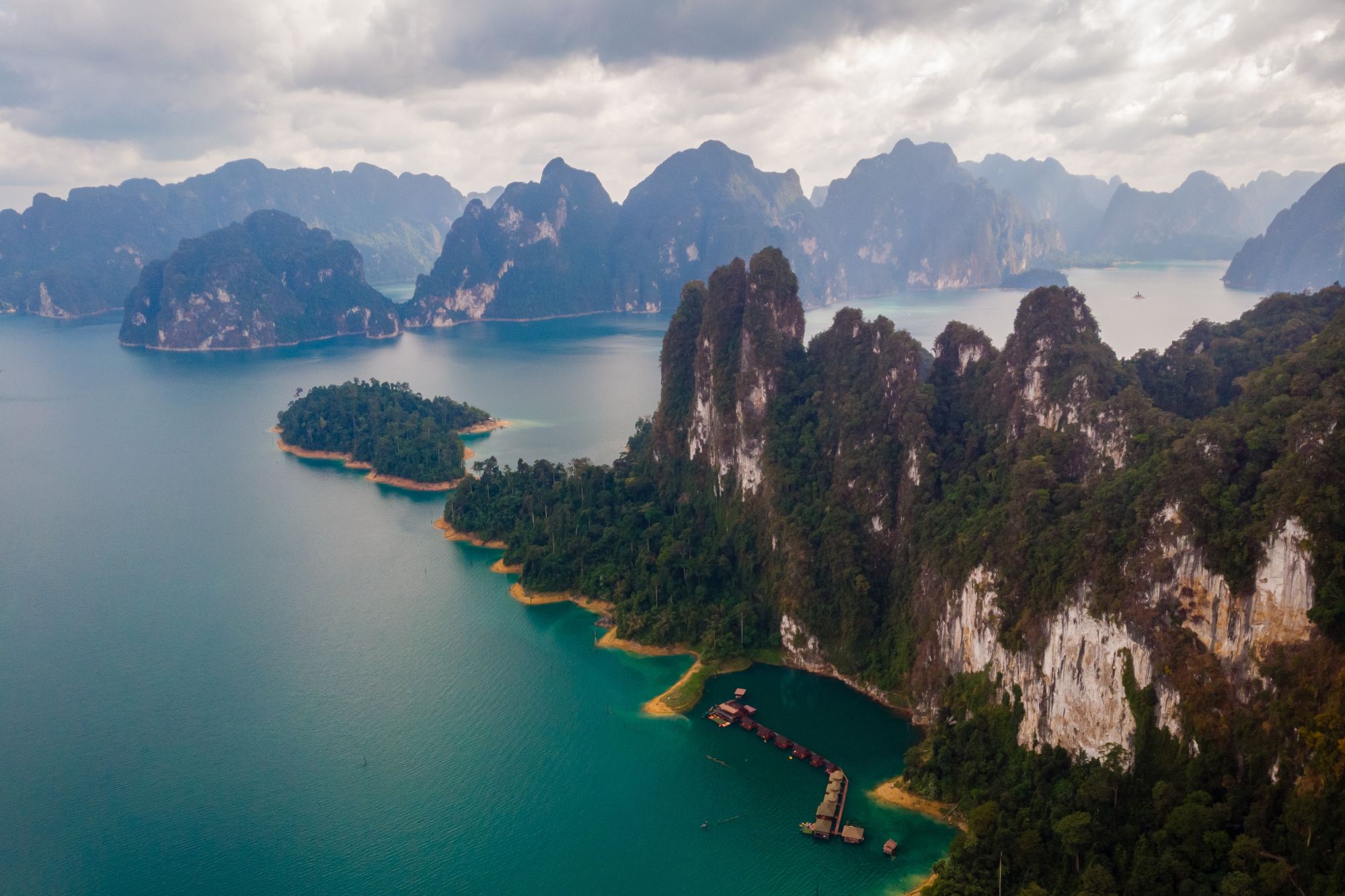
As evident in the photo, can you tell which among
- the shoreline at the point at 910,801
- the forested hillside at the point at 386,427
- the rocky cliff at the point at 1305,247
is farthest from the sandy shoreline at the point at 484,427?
the rocky cliff at the point at 1305,247

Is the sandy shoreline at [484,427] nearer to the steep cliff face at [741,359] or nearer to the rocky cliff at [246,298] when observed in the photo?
the steep cliff face at [741,359]

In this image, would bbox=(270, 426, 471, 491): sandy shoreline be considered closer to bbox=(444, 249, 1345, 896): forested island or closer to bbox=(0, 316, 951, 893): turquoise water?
bbox=(0, 316, 951, 893): turquoise water

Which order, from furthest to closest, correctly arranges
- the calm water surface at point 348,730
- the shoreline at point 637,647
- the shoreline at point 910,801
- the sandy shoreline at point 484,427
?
the sandy shoreline at point 484,427 < the shoreline at point 637,647 < the shoreline at point 910,801 < the calm water surface at point 348,730

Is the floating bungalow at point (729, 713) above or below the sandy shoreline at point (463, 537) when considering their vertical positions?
below

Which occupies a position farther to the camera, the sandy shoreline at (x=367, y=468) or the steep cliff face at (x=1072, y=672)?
the sandy shoreline at (x=367, y=468)

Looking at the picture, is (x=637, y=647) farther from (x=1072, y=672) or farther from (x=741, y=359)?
(x=1072, y=672)

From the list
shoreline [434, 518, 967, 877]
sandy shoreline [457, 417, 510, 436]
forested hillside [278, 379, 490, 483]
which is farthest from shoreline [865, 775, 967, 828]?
sandy shoreline [457, 417, 510, 436]

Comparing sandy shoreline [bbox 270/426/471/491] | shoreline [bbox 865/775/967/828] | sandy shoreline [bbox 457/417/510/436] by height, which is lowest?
shoreline [bbox 865/775/967/828]

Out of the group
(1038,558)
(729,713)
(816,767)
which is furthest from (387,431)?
(1038,558)
